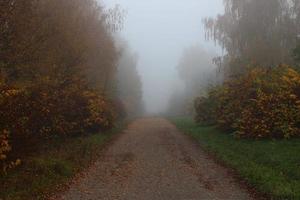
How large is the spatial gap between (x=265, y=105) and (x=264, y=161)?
7.08m

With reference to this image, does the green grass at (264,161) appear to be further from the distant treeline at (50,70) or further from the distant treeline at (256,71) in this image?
the distant treeline at (50,70)

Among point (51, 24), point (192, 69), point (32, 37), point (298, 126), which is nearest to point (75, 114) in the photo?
point (51, 24)

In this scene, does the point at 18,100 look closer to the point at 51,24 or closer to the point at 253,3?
the point at 51,24

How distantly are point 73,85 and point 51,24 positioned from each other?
4745 millimetres

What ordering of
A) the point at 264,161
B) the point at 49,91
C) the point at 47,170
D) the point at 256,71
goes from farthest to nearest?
the point at 256,71, the point at 49,91, the point at 264,161, the point at 47,170

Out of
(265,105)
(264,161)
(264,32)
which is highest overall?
(264,32)

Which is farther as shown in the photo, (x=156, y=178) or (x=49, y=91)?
(x=49, y=91)

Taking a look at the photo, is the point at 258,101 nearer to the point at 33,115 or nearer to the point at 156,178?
the point at 156,178

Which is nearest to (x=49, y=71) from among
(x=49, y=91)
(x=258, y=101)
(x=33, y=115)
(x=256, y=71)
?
(x=49, y=91)

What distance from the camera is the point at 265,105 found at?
22047mm

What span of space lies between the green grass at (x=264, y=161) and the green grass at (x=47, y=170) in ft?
15.4

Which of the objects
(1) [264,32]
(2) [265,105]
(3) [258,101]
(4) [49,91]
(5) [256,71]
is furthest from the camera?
(1) [264,32]

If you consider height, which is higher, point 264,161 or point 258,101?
point 258,101

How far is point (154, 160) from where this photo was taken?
1670 cm
